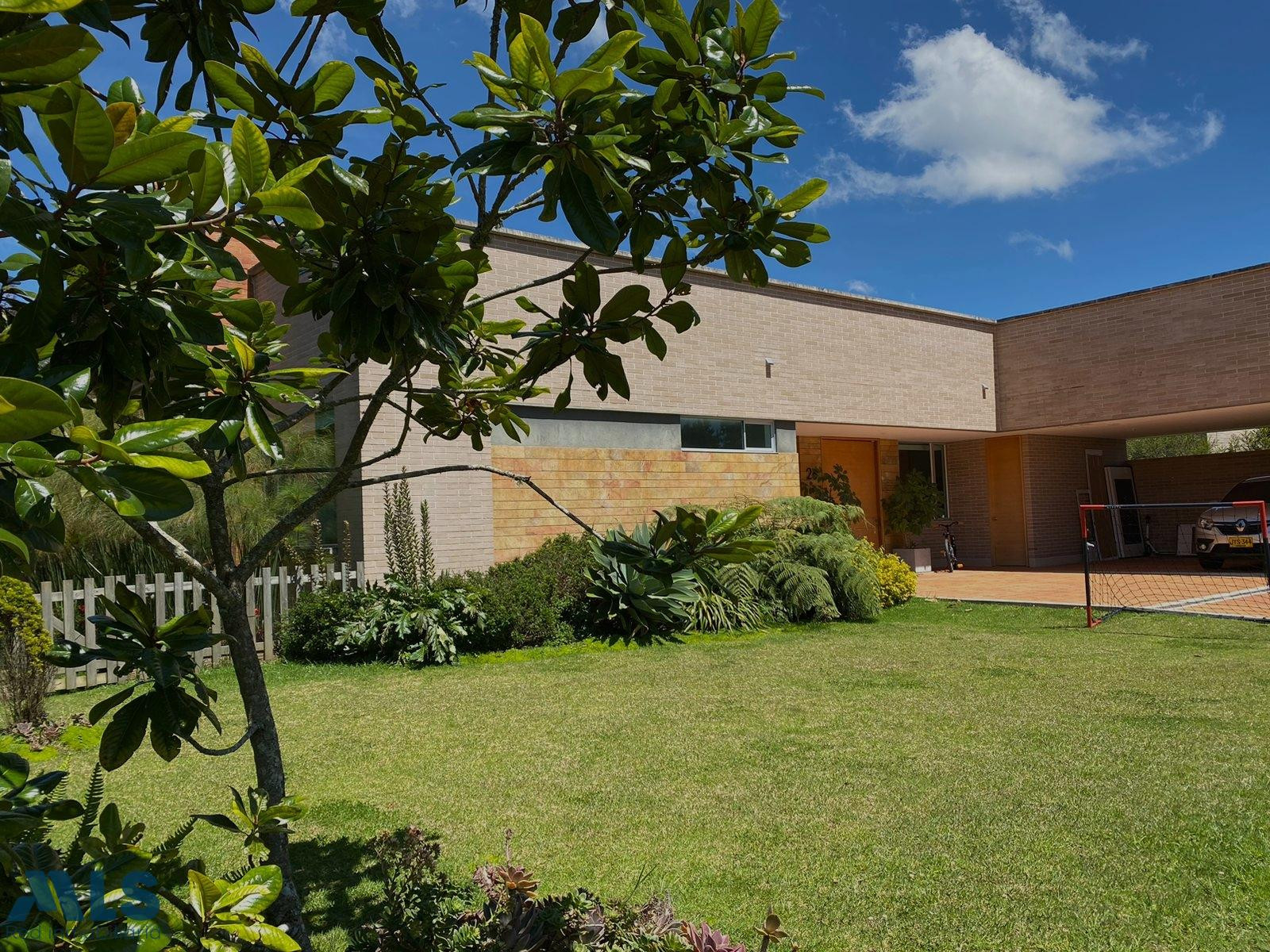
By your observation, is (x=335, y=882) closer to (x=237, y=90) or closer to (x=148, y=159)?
(x=237, y=90)

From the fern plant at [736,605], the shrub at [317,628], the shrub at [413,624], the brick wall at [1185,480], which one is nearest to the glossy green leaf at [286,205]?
the shrub at [413,624]

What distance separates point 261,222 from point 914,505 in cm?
1939

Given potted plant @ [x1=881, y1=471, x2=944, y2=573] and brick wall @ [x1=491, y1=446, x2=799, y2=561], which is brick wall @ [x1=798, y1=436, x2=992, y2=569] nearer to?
potted plant @ [x1=881, y1=471, x2=944, y2=573]

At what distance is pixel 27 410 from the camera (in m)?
0.86

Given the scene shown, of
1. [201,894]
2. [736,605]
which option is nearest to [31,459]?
[201,894]

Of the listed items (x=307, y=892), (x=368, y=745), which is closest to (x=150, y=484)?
(x=307, y=892)

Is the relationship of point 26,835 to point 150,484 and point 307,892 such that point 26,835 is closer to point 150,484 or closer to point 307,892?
point 150,484

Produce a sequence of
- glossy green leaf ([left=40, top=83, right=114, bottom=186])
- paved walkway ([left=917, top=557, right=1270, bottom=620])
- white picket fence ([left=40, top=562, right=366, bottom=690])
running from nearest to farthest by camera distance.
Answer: glossy green leaf ([left=40, top=83, right=114, bottom=186]) → white picket fence ([left=40, top=562, right=366, bottom=690]) → paved walkway ([left=917, top=557, right=1270, bottom=620])

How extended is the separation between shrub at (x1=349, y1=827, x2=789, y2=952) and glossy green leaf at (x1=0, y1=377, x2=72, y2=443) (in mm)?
2019

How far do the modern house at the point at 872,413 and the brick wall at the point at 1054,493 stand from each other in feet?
0.18

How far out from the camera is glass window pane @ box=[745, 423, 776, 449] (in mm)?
15453

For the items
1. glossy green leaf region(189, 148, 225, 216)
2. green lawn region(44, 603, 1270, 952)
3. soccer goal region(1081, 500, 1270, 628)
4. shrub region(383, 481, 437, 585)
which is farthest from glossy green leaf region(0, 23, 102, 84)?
soccer goal region(1081, 500, 1270, 628)

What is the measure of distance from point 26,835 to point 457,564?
10031 mm

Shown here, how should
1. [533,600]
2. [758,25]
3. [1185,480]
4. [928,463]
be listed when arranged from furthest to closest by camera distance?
[1185,480] < [928,463] < [533,600] < [758,25]
